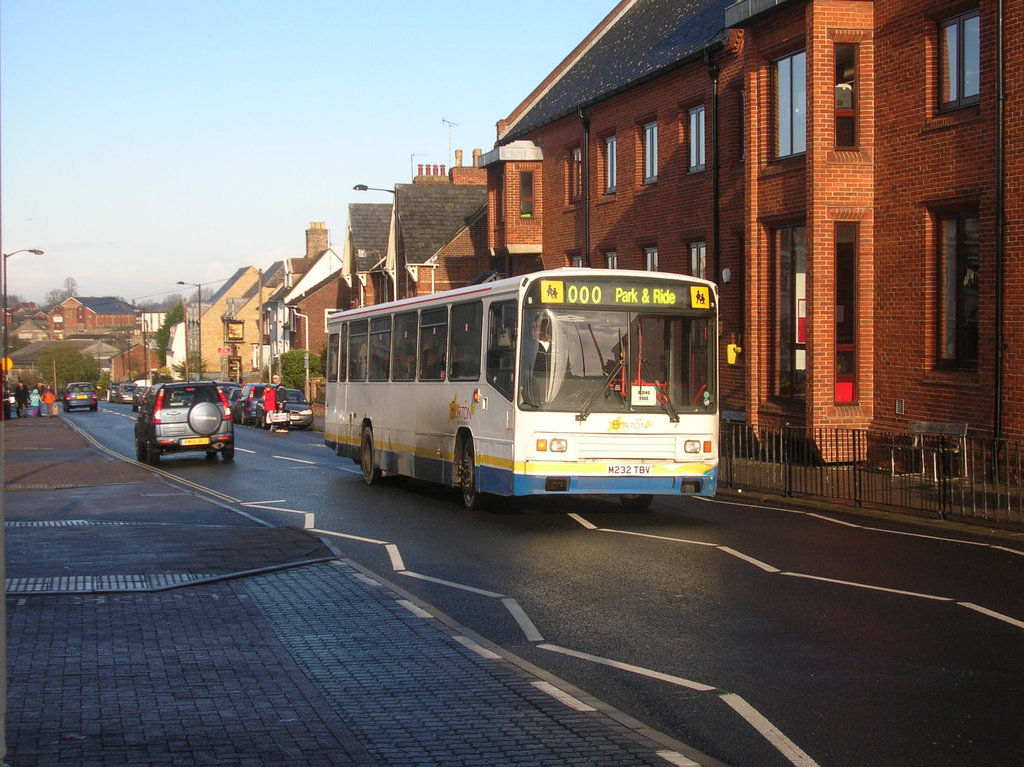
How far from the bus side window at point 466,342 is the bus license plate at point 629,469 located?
247 centimetres

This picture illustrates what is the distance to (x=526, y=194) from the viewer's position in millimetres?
37344

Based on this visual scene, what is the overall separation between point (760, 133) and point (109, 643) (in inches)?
736

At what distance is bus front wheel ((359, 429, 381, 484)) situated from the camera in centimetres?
2105

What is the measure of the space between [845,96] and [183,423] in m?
16.5

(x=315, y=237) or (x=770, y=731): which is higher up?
(x=315, y=237)

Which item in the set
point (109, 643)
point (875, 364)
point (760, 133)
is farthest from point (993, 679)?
point (760, 133)

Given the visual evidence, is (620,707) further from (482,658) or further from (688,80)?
(688,80)

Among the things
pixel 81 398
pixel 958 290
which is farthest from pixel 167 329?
pixel 958 290

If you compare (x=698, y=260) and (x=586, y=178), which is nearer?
(x=698, y=260)

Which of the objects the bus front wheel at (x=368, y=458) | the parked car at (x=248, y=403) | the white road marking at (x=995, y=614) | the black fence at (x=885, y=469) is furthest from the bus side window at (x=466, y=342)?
the parked car at (x=248, y=403)

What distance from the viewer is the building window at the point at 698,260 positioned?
27.9 metres

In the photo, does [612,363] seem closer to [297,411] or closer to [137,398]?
Answer: [297,411]

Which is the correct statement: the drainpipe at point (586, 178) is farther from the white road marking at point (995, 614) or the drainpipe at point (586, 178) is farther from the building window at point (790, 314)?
the white road marking at point (995, 614)

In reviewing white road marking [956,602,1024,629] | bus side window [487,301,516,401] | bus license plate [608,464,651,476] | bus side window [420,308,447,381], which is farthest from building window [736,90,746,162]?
white road marking [956,602,1024,629]
